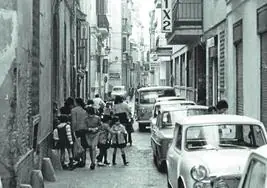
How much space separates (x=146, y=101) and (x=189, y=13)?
455cm

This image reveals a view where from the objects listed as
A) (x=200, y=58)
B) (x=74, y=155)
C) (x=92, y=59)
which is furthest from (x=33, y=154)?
(x=92, y=59)

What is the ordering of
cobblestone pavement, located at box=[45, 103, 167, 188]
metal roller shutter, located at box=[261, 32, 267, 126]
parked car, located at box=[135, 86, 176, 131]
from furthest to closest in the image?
parked car, located at box=[135, 86, 176, 131] → metal roller shutter, located at box=[261, 32, 267, 126] → cobblestone pavement, located at box=[45, 103, 167, 188]

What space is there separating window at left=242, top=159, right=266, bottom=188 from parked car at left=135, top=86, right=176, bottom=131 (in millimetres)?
22387

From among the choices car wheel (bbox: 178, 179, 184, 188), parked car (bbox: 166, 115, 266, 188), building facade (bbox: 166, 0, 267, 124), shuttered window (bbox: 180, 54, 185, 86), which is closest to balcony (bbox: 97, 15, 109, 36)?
shuttered window (bbox: 180, 54, 185, 86)

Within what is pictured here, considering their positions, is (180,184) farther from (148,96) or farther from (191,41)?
(191,41)

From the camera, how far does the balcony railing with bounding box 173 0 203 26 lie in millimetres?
26406

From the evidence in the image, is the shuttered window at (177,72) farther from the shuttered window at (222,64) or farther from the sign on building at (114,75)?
the sign on building at (114,75)

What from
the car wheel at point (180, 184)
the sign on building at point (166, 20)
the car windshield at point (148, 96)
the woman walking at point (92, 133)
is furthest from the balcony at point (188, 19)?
the car wheel at point (180, 184)

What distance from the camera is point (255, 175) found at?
14.9 feet

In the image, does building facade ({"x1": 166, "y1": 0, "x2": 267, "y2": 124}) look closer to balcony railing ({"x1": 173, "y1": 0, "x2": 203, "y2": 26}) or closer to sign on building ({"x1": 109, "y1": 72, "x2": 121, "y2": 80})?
balcony railing ({"x1": 173, "y1": 0, "x2": 203, "y2": 26})

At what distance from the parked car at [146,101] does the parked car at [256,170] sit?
22363 millimetres

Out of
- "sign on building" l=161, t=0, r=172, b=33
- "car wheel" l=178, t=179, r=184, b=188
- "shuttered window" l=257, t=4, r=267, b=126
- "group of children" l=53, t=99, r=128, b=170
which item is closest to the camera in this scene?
"car wheel" l=178, t=179, r=184, b=188

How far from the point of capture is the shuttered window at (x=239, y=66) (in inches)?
693

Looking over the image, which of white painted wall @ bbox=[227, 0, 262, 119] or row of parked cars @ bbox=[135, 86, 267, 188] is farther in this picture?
white painted wall @ bbox=[227, 0, 262, 119]
